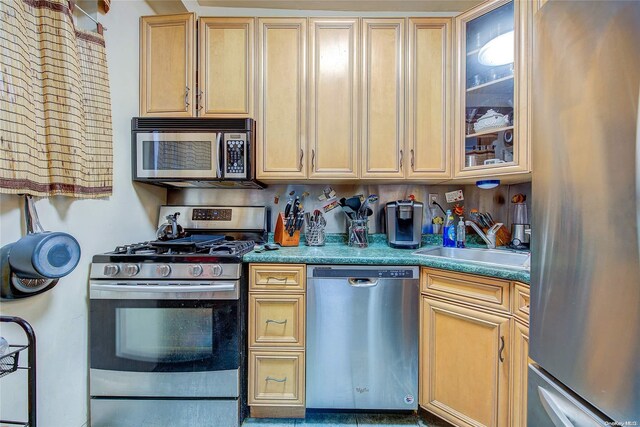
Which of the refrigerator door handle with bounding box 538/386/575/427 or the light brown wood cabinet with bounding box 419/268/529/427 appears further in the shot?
the light brown wood cabinet with bounding box 419/268/529/427

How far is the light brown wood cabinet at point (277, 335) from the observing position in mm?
1420

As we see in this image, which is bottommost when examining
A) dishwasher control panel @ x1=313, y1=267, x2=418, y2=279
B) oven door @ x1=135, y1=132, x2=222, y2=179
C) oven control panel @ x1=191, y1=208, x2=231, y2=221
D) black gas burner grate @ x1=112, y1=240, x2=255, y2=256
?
dishwasher control panel @ x1=313, y1=267, x2=418, y2=279

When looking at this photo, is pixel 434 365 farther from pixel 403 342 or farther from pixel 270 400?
pixel 270 400

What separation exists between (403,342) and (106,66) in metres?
2.12

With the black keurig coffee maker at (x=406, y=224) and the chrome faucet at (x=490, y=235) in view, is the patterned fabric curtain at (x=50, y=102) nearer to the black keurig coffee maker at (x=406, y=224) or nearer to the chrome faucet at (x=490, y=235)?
the black keurig coffee maker at (x=406, y=224)

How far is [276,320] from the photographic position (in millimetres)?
1426

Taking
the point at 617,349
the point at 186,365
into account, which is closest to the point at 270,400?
the point at 186,365

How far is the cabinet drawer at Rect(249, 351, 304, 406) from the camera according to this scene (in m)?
1.42

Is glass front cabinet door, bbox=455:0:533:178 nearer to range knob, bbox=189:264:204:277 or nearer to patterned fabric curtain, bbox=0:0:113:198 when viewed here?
range knob, bbox=189:264:204:277

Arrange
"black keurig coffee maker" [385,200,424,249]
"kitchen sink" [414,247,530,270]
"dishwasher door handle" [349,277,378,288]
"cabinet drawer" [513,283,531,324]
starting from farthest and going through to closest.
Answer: "black keurig coffee maker" [385,200,424,249] < "kitchen sink" [414,247,530,270] < "dishwasher door handle" [349,277,378,288] < "cabinet drawer" [513,283,531,324]

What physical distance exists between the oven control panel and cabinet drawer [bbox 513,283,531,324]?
1694 mm

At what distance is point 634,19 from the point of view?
21.4 inches

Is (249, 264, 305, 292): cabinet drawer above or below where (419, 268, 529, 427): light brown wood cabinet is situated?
above

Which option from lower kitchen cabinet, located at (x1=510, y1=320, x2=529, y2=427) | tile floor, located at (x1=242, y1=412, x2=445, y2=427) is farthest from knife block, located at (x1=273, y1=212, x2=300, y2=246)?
lower kitchen cabinet, located at (x1=510, y1=320, x2=529, y2=427)
